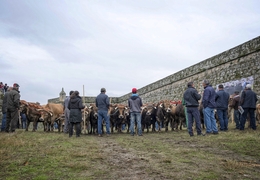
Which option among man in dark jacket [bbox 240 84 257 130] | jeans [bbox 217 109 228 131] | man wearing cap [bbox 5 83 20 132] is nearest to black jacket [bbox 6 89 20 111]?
man wearing cap [bbox 5 83 20 132]

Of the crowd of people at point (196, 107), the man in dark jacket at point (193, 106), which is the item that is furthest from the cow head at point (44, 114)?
the man in dark jacket at point (193, 106)

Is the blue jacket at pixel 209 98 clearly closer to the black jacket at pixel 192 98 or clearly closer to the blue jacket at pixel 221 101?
the black jacket at pixel 192 98

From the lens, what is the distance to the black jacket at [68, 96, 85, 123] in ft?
34.7

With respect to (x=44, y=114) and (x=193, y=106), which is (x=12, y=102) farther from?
(x=193, y=106)

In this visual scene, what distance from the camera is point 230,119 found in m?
15.0

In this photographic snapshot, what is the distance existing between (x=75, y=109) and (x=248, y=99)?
717 cm

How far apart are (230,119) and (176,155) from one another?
34.8 ft

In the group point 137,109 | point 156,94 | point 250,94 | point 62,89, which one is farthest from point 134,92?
point 62,89

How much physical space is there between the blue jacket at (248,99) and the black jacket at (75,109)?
6.72m

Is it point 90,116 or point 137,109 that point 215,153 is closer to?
point 137,109

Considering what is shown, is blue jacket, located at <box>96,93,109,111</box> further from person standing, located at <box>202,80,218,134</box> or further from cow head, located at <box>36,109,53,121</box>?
person standing, located at <box>202,80,218,134</box>

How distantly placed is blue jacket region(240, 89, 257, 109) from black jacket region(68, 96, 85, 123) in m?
6.72

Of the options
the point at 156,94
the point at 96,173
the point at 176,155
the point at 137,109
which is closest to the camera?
the point at 96,173

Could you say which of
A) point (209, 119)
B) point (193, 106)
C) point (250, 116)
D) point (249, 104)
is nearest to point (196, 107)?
point (193, 106)
